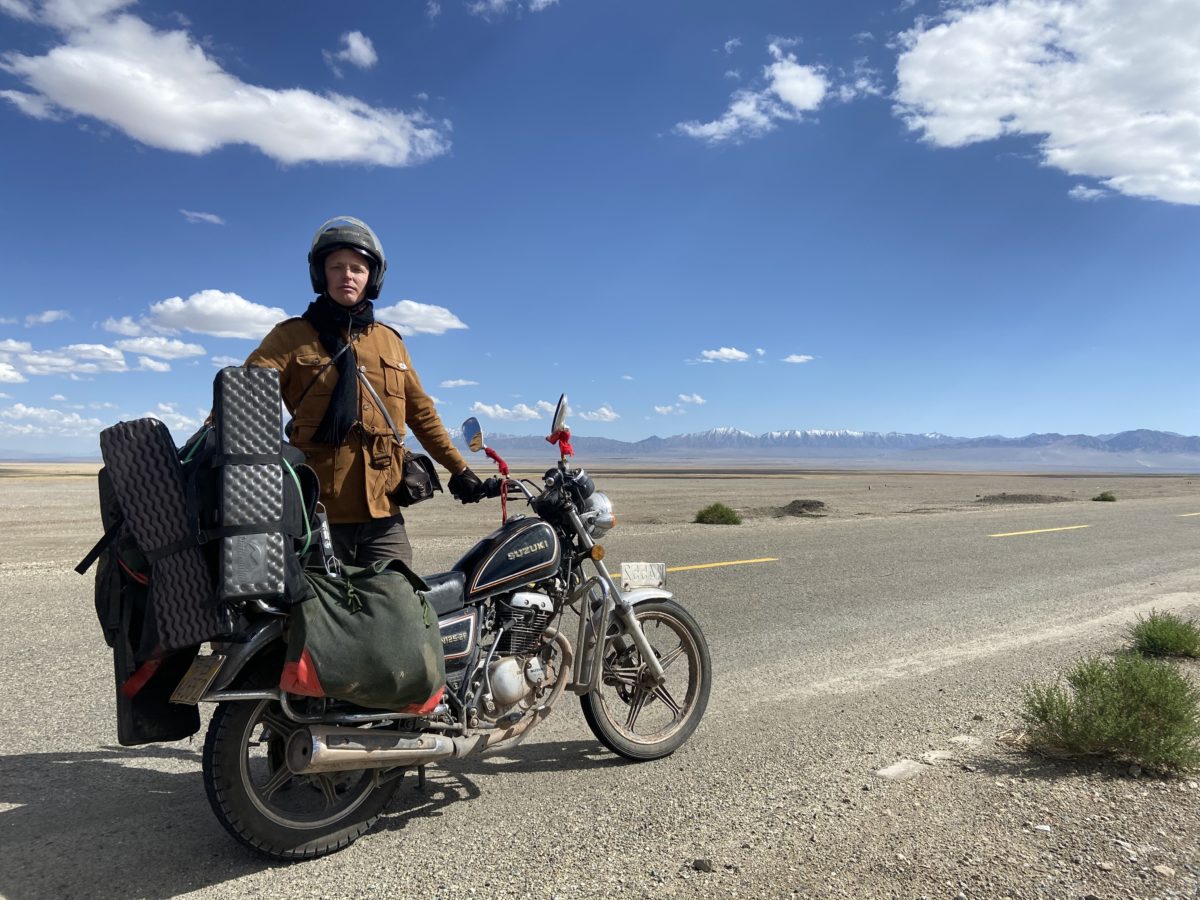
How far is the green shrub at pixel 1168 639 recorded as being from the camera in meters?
6.02

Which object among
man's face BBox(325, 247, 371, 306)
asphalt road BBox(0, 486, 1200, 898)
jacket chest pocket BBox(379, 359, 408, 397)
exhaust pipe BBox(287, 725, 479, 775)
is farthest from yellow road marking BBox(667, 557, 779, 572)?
man's face BBox(325, 247, 371, 306)

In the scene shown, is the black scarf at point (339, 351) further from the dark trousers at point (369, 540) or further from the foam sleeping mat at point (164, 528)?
the foam sleeping mat at point (164, 528)

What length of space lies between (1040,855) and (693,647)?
5.88ft

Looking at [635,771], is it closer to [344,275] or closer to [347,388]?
[347,388]

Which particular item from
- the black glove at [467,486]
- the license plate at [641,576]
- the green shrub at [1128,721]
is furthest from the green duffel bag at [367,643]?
the green shrub at [1128,721]

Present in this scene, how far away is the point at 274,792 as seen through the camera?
315 cm

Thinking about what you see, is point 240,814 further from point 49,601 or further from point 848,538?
point 848,538

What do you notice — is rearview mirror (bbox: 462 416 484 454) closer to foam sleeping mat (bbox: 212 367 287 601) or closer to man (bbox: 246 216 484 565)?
man (bbox: 246 216 484 565)

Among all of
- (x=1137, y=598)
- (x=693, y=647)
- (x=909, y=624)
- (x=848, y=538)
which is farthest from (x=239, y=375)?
(x=848, y=538)

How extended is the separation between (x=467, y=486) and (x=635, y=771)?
1615 millimetres

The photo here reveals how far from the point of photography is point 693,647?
14.0ft

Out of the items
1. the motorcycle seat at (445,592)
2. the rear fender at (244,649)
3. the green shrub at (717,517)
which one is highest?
the motorcycle seat at (445,592)

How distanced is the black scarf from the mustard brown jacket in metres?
0.03

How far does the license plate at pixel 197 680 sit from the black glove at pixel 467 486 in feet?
4.50
